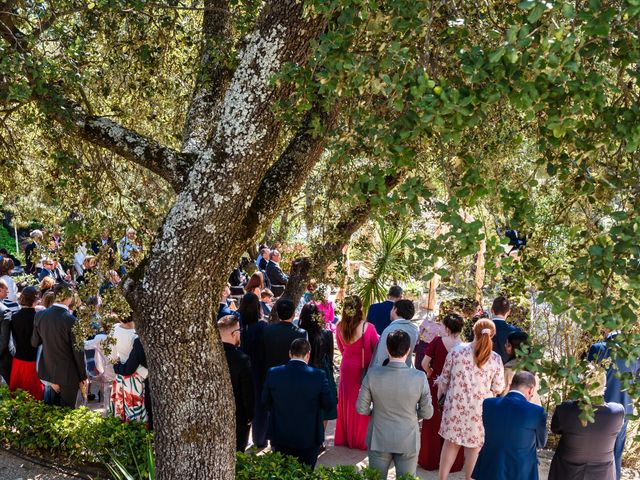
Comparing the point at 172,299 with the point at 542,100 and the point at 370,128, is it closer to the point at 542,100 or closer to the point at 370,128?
the point at 370,128

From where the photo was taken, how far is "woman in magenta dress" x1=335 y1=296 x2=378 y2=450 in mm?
8047

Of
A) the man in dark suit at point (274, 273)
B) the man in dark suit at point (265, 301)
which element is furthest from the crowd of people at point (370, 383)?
the man in dark suit at point (274, 273)

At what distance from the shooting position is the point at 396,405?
629cm

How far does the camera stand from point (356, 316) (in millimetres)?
7902

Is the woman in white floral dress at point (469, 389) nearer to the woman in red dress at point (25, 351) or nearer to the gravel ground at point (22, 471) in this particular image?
the gravel ground at point (22, 471)

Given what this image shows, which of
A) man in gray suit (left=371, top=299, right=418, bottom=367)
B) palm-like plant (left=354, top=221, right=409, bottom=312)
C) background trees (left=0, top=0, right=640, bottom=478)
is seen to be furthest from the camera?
palm-like plant (left=354, top=221, right=409, bottom=312)

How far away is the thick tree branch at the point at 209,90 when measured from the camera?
19.5 feet

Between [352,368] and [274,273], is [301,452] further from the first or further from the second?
[274,273]

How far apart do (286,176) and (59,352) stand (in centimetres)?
438

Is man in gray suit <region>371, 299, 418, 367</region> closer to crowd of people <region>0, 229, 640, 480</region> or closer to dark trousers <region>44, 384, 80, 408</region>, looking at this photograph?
crowd of people <region>0, 229, 640, 480</region>

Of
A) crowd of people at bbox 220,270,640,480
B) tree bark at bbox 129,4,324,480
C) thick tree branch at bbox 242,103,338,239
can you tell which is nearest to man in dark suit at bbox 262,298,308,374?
crowd of people at bbox 220,270,640,480

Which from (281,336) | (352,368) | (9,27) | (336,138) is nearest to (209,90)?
(9,27)

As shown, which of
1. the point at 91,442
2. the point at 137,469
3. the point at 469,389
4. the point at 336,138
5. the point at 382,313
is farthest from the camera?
the point at 382,313

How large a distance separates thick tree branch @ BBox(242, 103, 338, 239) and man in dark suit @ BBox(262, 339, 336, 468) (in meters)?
1.68
